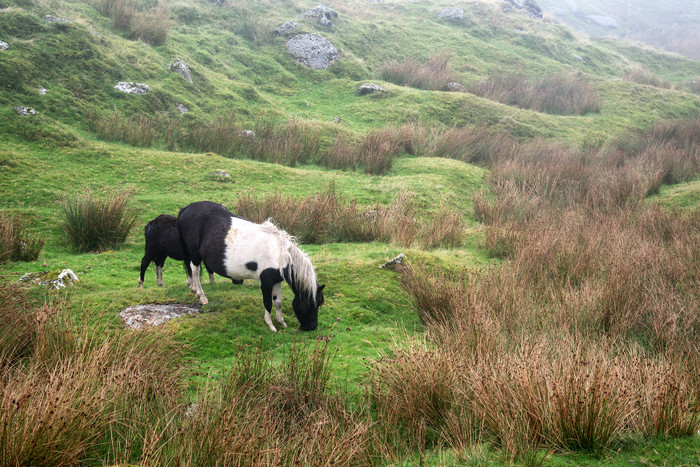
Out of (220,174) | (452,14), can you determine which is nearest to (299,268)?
(220,174)

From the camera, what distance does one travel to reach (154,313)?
4.77 metres

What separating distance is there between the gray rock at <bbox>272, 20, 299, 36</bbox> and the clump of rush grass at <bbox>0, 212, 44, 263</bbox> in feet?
61.0

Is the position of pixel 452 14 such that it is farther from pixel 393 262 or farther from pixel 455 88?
pixel 393 262

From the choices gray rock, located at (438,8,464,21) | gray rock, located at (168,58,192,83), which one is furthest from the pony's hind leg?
gray rock, located at (438,8,464,21)

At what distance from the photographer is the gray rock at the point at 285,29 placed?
22250mm

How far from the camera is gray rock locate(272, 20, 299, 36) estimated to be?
22.2m

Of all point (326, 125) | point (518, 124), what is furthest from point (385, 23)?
point (326, 125)

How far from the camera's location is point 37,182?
851cm

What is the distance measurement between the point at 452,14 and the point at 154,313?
3346cm

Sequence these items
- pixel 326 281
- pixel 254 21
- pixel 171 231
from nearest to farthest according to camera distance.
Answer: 1. pixel 171 231
2. pixel 326 281
3. pixel 254 21

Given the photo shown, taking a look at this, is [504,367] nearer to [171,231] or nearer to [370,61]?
[171,231]

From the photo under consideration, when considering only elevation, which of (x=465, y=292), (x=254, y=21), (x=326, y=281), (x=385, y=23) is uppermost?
(x=385, y=23)

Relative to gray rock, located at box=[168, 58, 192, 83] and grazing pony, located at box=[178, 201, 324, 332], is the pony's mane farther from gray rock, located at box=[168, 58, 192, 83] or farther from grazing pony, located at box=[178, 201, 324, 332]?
gray rock, located at box=[168, 58, 192, 83]

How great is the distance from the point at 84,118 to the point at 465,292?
11005 mm
